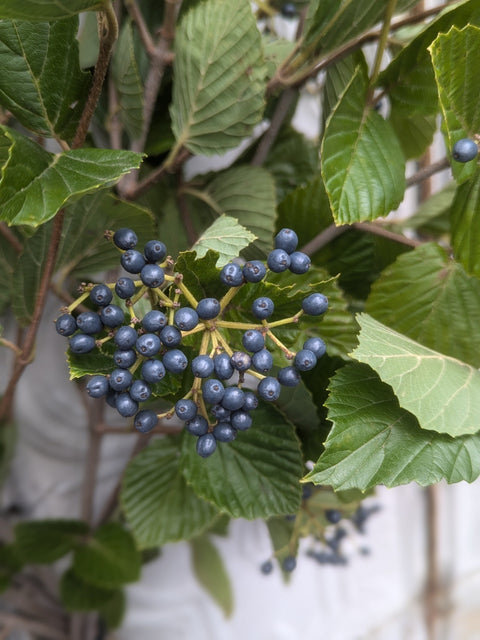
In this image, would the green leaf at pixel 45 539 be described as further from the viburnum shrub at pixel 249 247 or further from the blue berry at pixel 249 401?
the blue berry at pixel 249 401

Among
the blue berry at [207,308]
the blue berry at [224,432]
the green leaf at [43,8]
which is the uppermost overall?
the green leaf at [43,8]

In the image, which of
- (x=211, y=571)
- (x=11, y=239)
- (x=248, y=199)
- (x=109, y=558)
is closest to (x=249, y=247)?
(x=248, y=199)

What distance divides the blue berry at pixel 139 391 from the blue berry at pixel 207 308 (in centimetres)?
4

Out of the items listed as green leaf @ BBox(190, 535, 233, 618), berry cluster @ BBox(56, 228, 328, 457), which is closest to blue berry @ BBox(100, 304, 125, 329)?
berry cluster @ BBox(56, 228, 328, 457)

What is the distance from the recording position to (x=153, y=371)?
0.76 feet

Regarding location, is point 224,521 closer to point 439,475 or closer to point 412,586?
point 439,475

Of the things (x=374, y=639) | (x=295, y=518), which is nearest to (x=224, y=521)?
(x=295, y=518)

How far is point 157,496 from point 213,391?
0.21 m

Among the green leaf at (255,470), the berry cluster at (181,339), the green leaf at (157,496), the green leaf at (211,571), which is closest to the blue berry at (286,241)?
the berry cluster at (181,339)

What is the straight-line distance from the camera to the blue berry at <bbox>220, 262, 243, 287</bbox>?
23 cm

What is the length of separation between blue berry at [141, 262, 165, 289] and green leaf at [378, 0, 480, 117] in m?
0.16

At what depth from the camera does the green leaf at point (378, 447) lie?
0.25 metres

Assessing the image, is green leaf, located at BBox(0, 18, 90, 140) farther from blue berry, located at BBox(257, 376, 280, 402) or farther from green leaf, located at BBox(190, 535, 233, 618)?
green leaf, located at BBox(190, 535, 233, 618)

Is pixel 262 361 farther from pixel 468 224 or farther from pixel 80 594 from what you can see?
pixel 80 594
